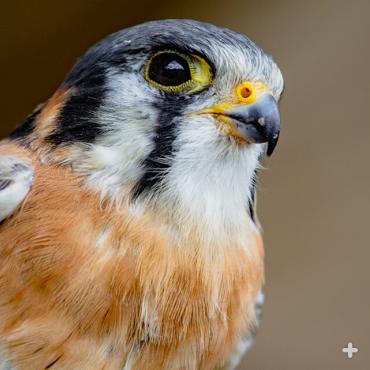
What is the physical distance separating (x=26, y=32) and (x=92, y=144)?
9.44ft

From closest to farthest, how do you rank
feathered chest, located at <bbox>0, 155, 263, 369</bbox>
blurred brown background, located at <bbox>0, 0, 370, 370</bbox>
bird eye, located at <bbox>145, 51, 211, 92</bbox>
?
feathered chest, located at <bbox>0, 155, 263, 369</bbox> → bird eye, located at <bbox>145, 51, 211, 92</bbox> → blurred brown background, located at <bbox>0, 0, 370, 370</bbox>

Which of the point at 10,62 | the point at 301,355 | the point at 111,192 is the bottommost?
the point at 301,355

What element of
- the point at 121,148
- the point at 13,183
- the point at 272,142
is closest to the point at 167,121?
the point at 121,148

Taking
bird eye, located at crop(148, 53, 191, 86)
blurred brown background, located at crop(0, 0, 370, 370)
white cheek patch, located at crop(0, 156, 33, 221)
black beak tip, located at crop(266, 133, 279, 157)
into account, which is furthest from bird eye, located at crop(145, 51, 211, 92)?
blurred brown background, located at crop(0, 0, 370, 370)

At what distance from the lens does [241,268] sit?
204 centimetres

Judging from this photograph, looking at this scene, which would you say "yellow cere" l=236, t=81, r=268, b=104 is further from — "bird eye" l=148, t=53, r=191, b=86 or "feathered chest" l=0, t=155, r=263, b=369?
"feathered chest" l=0, t=155, r=263, b=369

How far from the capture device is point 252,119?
1.87 meters

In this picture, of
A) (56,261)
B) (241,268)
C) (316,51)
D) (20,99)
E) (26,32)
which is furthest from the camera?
(20,99)

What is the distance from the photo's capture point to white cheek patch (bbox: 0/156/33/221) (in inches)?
74.1

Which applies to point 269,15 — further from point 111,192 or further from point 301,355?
point 111,192

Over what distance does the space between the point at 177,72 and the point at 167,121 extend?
0.13 metres

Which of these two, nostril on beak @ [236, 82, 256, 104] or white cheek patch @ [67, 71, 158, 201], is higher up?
nostril on beak @ [236, 82, 256, 104]

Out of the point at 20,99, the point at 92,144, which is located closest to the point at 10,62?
the point at 20,99

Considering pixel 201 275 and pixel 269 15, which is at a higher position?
pixel 269 15
